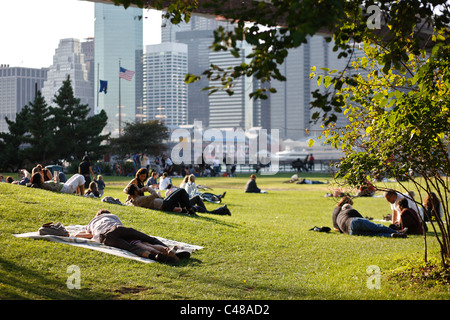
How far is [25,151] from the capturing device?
36.0 m

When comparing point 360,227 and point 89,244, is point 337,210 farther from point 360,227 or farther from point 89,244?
point 89,244

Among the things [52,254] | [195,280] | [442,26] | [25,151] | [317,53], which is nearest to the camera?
[442,26]

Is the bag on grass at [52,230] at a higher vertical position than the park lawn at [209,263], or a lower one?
higher

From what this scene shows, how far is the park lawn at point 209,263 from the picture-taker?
19.8ft

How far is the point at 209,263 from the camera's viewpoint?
7.69 meters

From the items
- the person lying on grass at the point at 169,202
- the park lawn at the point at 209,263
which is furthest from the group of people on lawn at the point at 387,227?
the person lying on grass at the point at 169,202

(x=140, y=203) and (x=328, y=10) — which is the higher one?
(x=328, y=10)

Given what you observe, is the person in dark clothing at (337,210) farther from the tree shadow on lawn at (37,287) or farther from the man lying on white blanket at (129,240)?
the tree shadow on lawn at (37,287)

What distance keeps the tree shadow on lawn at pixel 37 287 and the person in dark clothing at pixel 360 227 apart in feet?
20.9
